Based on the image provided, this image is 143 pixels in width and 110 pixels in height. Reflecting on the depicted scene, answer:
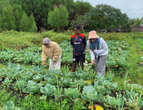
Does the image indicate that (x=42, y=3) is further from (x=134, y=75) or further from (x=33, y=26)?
(x=134, y=75)

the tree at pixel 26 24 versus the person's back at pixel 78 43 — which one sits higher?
the tree at pixel 26 24

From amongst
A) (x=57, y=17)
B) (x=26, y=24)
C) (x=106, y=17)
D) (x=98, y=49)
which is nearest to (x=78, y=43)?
(x=98, y=49)

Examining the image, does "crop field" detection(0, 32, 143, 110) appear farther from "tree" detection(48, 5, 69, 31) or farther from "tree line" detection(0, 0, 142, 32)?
"tree" detection(48, 5, 69, 31)

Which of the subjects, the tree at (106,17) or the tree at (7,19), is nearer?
the tree at (106,17)

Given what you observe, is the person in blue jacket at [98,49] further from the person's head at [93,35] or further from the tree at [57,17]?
the tree at [57,17]

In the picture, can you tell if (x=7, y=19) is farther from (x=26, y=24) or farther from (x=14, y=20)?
(x=26, y=24)

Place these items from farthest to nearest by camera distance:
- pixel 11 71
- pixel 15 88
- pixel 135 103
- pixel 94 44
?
1. pixel 11 71
2. pixel 94 44
3. pixel 15 88
4. pixel 135 103

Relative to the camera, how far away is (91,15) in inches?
729

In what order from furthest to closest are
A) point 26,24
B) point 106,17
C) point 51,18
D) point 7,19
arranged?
point 51,18 → point 26,24 → point 7,19 → point 106,17

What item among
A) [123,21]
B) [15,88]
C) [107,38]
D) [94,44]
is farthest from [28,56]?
[123,21]

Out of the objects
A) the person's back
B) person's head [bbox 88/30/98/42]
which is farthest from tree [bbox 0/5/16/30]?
person's head [bbox 88/30/98/42]

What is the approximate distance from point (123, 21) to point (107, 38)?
22.0ft

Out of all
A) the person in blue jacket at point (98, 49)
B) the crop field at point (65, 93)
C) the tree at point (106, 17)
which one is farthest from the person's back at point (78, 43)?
the tree at point (106, 17)

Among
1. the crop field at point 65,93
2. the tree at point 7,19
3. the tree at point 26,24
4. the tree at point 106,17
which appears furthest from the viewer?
the tree at point 26,24
